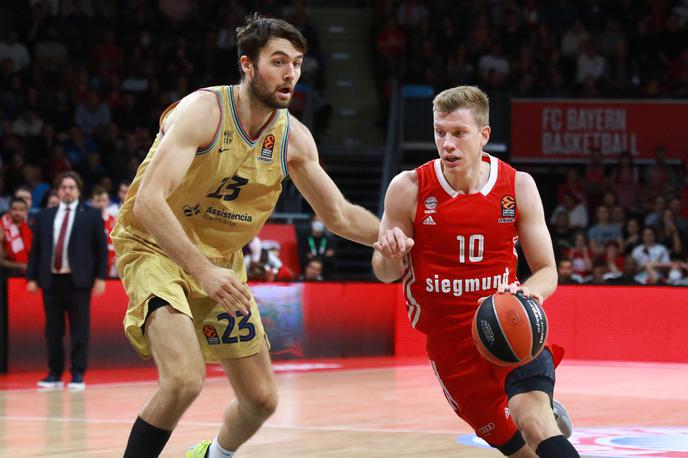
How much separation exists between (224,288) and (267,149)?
808mm

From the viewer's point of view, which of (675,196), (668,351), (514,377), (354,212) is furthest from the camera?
(675,196)

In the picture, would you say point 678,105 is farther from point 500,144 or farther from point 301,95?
point 301,95

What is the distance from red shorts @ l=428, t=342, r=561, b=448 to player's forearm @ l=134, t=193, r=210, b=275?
1.15m

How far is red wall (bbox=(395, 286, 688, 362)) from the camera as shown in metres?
13.6

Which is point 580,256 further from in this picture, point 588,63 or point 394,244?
point 394,244

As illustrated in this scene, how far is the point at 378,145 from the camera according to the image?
2017 centimetres

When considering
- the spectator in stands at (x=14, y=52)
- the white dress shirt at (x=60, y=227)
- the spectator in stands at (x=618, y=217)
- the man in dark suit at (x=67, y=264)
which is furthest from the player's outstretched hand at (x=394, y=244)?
the spectator in stands at (x=14, y=52)

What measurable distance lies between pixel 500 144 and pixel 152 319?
13.5 m

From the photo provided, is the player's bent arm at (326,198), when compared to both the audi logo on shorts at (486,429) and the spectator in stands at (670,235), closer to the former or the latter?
the audi logo on shorts at (486,429)

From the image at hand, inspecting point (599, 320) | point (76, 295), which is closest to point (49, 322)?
point (76, 295)

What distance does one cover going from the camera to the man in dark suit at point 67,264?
11555mm

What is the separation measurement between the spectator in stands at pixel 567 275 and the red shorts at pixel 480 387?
28.1 feet

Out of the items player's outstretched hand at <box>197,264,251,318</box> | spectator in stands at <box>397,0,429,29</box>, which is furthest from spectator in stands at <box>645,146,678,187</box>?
player's outstretched hand at <box>197,264,251,318</box>

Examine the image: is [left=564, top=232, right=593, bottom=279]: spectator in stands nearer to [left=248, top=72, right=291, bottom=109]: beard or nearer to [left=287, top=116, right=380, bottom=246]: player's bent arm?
[left=287, top=116, right=380, bottom=246]: player's bent arm
